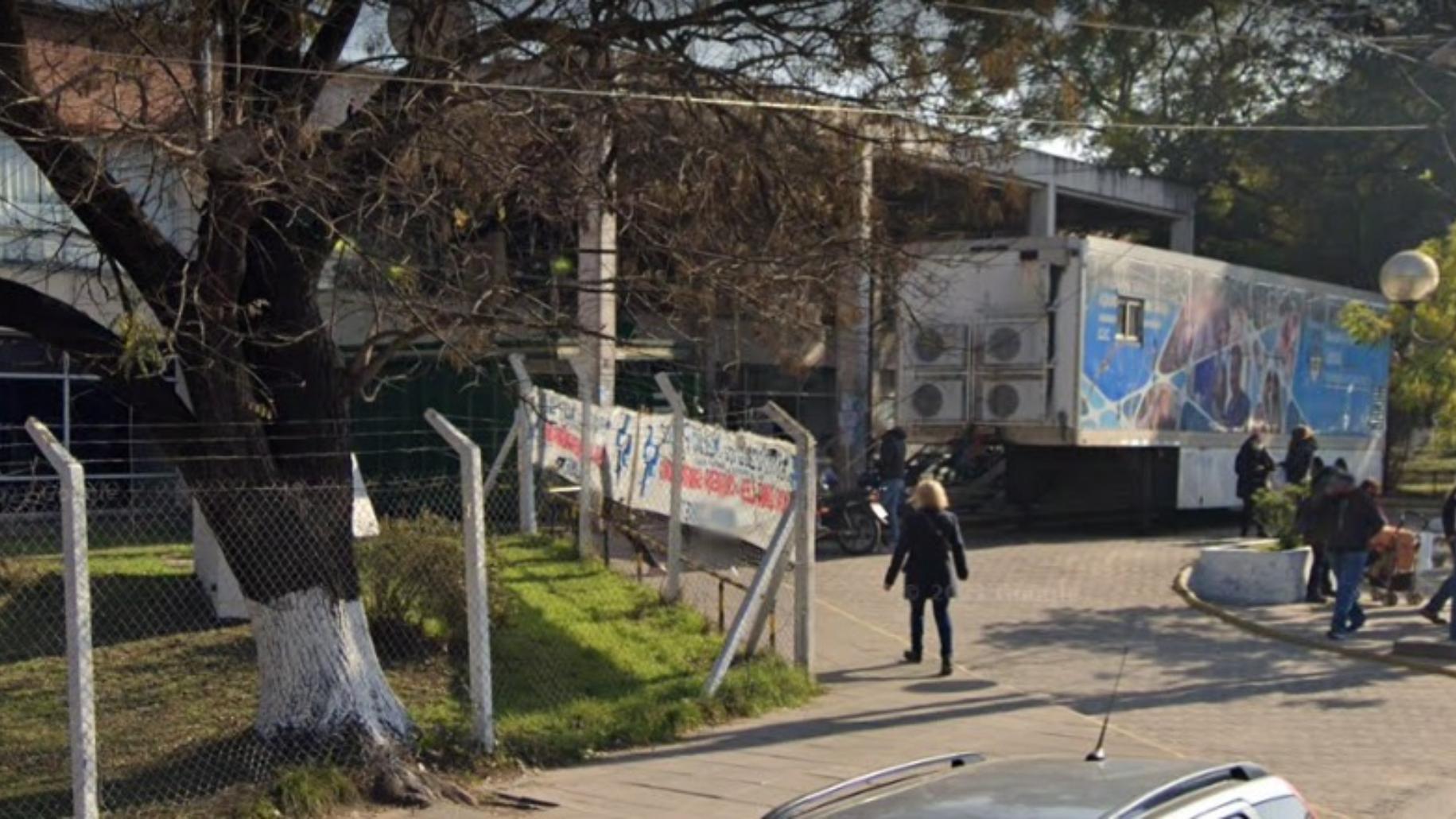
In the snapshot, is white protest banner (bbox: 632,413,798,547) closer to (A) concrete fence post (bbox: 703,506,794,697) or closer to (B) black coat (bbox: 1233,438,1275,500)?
(A) concrete fence post (bbox: 703,506,794,697)

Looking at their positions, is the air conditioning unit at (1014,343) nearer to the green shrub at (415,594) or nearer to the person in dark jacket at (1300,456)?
the person in dark jacket at (1300,456)

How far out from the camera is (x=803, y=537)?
39.3 feet

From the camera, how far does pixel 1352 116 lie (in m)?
32.0

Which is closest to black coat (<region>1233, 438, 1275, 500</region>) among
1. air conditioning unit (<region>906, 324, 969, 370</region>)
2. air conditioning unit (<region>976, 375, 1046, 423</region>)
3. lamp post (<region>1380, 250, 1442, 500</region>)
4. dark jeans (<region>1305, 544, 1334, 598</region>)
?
air conditioning unit (<region>976, 375, 1046, 423</region>)

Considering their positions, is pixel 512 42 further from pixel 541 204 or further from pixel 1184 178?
pixel 1184 178

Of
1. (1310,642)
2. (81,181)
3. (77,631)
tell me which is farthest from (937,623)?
(81,181)

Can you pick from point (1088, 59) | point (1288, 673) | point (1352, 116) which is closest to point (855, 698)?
point (1288, 673)

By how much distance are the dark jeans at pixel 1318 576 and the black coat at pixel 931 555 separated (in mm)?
5519

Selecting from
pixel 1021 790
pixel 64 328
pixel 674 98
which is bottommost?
pixel 1021 790

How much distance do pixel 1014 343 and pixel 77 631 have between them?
55.8 ft

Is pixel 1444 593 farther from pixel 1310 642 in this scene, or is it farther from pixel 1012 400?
pixel 1012 400

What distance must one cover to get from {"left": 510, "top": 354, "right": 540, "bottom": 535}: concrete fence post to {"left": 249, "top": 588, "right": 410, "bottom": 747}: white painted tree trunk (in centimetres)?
429

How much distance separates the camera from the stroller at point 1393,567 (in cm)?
1666

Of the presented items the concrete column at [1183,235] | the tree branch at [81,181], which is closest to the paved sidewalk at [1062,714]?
the tree branch at [81,181]
